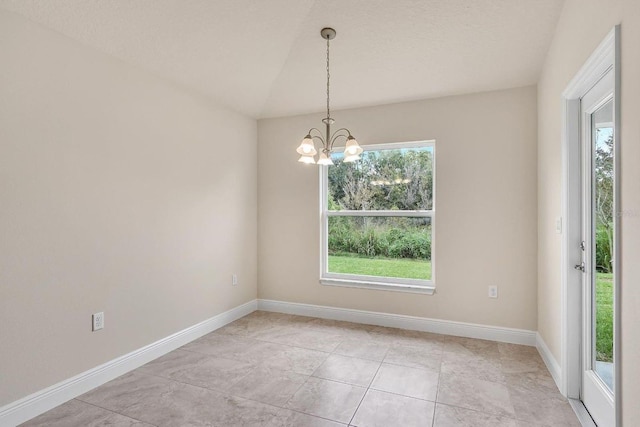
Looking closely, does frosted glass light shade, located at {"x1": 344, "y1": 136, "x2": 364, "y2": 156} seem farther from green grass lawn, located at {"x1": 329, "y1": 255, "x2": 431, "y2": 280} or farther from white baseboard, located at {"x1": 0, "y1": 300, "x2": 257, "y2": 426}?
white baseboard, located at {"x1": 0, "y1": 300, "x2": 257, "y2": 426}

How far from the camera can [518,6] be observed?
2.37 metres

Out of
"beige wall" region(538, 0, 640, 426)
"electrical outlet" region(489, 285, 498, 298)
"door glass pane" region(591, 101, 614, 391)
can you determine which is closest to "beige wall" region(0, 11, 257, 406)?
"electrical outlet" region(489, 285, 498, 298)

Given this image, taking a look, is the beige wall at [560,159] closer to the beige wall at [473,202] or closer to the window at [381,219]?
the beige wall at [473,202]

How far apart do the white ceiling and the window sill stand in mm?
2014

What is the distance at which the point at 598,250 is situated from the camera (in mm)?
2014

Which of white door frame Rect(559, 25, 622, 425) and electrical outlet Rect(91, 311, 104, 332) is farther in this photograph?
electrical outlet Rect(91, 311, 104, 332)

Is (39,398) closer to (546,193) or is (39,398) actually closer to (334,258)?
(334,258)

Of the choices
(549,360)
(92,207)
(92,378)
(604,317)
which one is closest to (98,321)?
(92,378)

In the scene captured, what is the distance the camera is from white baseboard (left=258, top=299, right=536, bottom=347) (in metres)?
3.18

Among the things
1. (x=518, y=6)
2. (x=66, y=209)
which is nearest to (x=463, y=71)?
(x=518, y=6)

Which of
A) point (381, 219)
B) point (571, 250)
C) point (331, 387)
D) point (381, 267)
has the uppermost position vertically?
point (381, 219)

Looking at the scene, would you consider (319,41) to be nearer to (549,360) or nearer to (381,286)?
(381,286)

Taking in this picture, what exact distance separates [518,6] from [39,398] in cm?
416

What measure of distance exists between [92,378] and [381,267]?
2.82 metres
